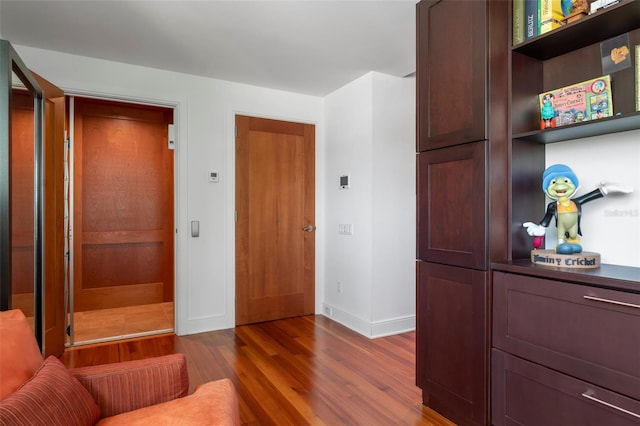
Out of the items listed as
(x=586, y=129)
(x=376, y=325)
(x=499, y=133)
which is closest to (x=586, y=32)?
(x=586, y=129)

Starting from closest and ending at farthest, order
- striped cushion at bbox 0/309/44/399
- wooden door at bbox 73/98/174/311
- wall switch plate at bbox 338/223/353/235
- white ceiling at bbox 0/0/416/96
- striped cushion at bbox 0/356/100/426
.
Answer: striped cushion at bbox 0/356/100/426
striped cushion at bbox 0/309/44/399
white ceiling at bbox 0/0/416/96
wall switch plate at bbox 338/223/353/235
wooden door at bbox 73/98/174/311

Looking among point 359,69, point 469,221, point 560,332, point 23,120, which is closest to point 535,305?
point 560,332

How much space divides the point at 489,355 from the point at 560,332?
14.7 inches

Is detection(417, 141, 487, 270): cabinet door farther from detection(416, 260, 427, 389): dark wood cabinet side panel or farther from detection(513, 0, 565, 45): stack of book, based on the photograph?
detection(513, 0, 565, 45): stack of book

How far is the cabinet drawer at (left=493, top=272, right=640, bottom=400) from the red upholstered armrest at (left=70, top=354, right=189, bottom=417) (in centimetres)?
145

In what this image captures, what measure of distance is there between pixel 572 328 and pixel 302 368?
1.83 m

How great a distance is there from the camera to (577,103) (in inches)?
68.7

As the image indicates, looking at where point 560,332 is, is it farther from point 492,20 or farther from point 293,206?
point 293,206

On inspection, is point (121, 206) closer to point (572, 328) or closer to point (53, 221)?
point (53, 221)

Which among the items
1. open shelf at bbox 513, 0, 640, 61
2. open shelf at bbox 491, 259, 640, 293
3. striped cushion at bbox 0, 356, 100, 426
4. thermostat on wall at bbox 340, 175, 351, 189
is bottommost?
striped cushion at bbox 0, 356, 100, 426

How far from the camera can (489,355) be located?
1.82m

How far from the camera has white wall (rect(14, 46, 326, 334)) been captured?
346cm

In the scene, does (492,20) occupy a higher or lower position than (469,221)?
higher

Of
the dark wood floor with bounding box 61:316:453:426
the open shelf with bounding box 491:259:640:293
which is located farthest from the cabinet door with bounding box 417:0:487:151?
the dark wood floor with bounding box 61:316:453:426
